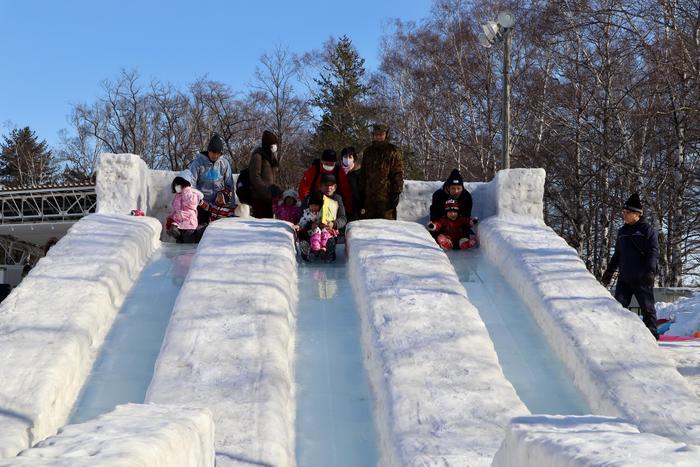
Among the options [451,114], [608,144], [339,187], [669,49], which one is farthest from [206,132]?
[339,187]

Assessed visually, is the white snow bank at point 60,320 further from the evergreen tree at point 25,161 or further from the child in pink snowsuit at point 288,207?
the evergreen tree at point 25,161

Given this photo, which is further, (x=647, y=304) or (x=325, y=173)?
(x=325, y=173)

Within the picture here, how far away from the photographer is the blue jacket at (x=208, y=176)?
972cm

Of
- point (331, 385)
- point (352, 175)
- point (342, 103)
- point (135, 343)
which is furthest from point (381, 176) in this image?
point (342, 103)

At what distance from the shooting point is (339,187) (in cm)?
947

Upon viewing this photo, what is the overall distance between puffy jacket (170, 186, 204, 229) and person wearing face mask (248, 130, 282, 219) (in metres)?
0.72

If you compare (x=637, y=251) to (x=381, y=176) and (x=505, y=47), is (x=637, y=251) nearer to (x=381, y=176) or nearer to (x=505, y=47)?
(x=381, y=176)

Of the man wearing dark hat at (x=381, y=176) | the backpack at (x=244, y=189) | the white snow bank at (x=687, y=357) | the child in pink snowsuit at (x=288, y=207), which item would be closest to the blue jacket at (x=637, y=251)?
the white snow bank at (x=687, y=357)

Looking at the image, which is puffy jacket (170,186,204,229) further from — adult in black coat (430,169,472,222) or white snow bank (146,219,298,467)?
adult in black coat (430,169,472,222)

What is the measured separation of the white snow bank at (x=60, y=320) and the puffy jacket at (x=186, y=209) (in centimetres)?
90

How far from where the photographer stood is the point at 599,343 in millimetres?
5656

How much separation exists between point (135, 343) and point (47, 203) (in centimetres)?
3209

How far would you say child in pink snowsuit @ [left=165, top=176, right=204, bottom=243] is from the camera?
8.94m

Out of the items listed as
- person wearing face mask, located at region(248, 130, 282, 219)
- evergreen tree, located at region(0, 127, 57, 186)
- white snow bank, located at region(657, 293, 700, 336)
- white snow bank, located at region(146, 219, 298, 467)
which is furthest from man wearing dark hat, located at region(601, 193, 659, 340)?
evergreen tree, located at region(0, 127, 57, 186)
